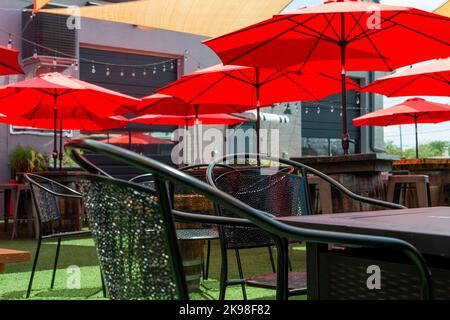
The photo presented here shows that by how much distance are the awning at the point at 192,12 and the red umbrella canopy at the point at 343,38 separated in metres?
2.45

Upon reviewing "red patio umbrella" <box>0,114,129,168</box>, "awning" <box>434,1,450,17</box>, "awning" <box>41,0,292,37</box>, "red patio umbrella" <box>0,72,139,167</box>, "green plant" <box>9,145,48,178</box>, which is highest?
"awning" <box>41,0,292,37</box>

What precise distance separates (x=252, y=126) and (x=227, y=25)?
6.89 m

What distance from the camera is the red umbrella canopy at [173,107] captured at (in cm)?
901

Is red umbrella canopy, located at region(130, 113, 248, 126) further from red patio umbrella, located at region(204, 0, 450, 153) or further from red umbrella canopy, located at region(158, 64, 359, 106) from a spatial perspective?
red patio umbrella, located at region(204, 0, 450, 153)

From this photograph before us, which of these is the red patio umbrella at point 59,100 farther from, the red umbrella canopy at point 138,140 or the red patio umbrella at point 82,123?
the red umbrella canopy at point 138,140

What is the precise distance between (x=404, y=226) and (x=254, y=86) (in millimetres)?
6599

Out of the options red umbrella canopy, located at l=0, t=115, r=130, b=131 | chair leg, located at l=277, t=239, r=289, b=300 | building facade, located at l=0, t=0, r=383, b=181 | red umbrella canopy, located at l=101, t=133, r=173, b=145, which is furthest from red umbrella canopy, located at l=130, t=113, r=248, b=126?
chair leg, located at l=277, t=239, r=289, b=300

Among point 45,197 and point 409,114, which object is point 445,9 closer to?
point 409,114

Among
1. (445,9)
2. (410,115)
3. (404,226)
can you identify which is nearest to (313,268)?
(404,226)

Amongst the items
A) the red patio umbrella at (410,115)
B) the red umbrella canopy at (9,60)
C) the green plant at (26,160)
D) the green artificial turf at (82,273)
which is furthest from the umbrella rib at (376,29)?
the green plant at (26,160)

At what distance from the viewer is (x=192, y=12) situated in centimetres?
850

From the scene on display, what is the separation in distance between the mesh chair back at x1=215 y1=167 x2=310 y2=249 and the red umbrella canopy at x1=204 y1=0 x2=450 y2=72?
274 centimetres

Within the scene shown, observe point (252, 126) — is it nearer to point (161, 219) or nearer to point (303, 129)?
point (303, 129)

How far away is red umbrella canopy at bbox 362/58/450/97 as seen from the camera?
755 cm
